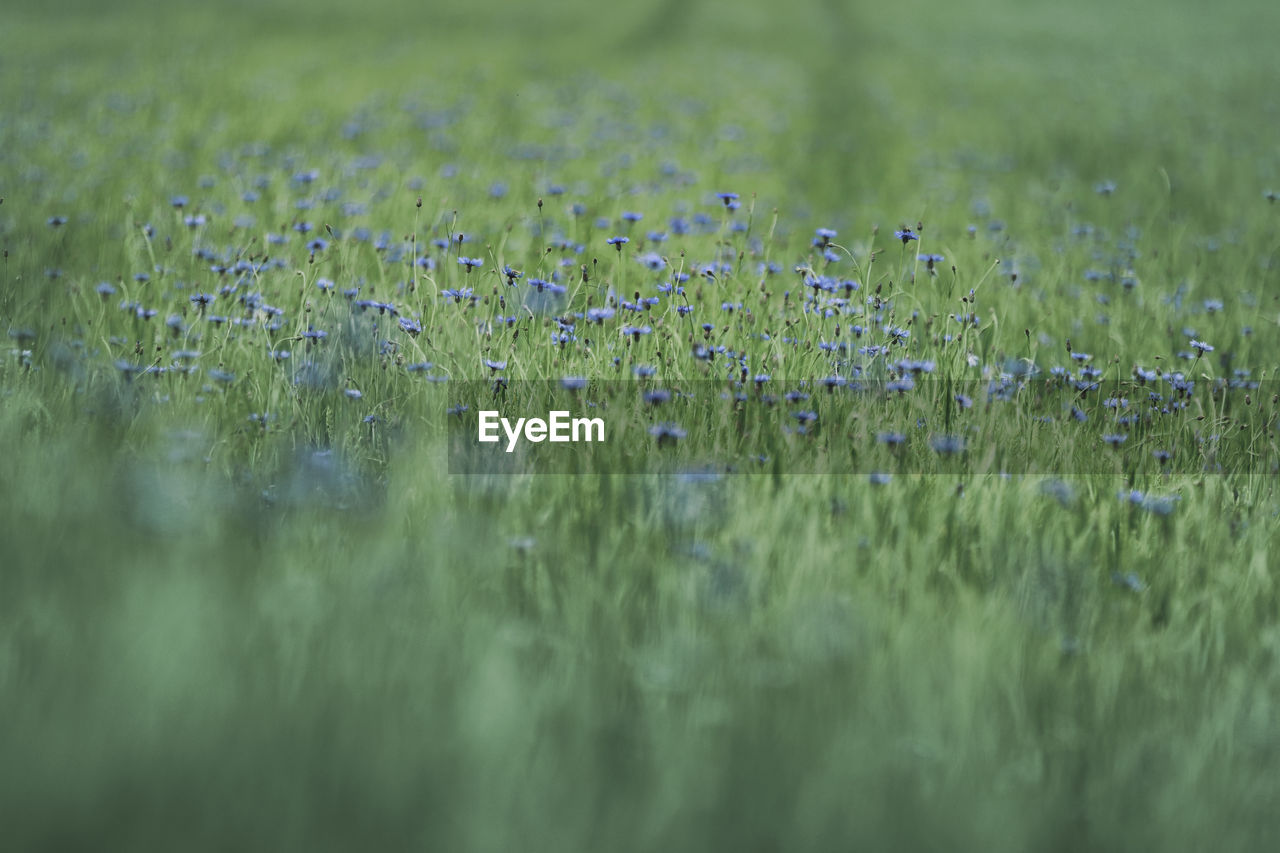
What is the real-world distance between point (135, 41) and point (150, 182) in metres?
7.64

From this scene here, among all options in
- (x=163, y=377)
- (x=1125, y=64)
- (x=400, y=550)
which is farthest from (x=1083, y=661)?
(x=1125, y=64)

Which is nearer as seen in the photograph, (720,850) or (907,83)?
(720,850)

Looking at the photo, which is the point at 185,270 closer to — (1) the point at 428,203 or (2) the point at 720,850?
(1) the point at 428,203

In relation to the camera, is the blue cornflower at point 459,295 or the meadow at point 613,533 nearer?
the meadow at point 613,533

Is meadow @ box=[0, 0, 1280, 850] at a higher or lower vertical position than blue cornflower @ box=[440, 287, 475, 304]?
lower

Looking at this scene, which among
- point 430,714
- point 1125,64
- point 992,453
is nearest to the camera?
point 430,714

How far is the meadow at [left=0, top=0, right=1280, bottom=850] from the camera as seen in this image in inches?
66.5

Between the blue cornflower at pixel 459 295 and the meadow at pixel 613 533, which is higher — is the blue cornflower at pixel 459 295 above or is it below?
above

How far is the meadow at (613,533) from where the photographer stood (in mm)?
1689

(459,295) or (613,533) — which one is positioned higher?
(459,295)

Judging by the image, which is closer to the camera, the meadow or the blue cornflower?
the meadow

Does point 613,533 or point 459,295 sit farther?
point 459,295

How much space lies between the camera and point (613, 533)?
2.45 metres

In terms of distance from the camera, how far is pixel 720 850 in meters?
1.60
